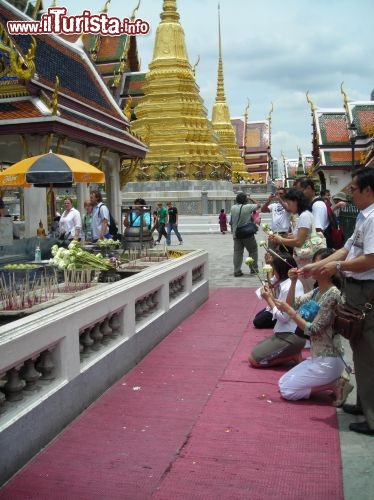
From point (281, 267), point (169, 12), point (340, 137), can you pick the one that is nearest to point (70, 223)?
point (281, 267)

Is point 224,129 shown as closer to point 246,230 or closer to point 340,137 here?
point 340,137

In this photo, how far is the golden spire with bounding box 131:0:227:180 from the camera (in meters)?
36.0

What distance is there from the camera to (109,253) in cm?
942

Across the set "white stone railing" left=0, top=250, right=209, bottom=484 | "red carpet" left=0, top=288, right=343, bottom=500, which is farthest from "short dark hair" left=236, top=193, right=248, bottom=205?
"red carpet" left=0, top=288, right=343, bottom=500

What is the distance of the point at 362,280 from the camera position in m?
4.40

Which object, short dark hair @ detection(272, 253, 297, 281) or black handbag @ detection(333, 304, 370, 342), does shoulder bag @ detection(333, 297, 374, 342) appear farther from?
short dark hair @ detection(272, 253, 297, 281)

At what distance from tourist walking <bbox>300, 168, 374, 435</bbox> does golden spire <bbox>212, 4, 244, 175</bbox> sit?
45947 millimetres

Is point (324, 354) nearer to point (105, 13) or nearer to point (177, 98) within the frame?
point (105, 13)

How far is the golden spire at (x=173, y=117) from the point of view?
3600 centimetres

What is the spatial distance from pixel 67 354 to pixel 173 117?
33138 mm

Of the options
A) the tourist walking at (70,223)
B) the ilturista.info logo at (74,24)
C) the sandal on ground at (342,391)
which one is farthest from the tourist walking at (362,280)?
the ilturista.info logo at (74,24)

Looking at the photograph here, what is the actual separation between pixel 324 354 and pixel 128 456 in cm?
187

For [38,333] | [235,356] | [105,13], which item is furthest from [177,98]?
[38,333]

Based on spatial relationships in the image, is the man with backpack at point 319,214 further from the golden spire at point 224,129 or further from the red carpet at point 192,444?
the golden spire at point 224,129
